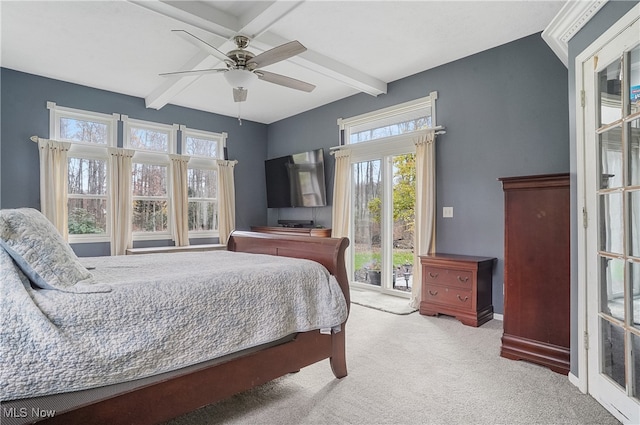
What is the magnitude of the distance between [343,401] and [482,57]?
145 inches

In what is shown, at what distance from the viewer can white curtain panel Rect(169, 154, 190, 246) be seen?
536 cm

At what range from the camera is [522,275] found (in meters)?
2.55

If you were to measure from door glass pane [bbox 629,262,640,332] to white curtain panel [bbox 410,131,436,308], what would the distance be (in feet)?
7.62

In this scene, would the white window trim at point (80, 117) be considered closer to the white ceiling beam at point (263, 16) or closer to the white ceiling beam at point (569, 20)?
the white ceiling beam at point (263, 16)

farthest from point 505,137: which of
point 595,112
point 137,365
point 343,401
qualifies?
point 137,365

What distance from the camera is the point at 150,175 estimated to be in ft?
17.3

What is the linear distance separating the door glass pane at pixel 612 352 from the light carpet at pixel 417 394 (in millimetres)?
199

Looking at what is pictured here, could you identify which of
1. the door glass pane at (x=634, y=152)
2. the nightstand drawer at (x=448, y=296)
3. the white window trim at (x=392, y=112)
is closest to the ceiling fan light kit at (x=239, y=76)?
the white window trim at (x=392, y=112)

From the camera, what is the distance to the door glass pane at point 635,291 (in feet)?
5.58

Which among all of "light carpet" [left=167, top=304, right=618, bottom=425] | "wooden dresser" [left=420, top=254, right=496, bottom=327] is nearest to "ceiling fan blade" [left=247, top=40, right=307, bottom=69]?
"light carpet" [left=167, top=304, right=618, bottom=425]

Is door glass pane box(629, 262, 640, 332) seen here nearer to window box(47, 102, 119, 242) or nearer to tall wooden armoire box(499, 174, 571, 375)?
tall wooden armoire box(499, 174, 571, 375)

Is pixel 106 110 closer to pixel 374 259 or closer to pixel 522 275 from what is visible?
pixel 374 259

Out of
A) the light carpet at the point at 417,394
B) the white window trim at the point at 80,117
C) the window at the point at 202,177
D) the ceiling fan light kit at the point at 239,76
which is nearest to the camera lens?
the light carpet at the point at 417,394

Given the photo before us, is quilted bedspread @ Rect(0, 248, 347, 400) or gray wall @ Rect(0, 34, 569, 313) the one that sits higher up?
gray wall @ Rect(0, 34, 569, 313)
